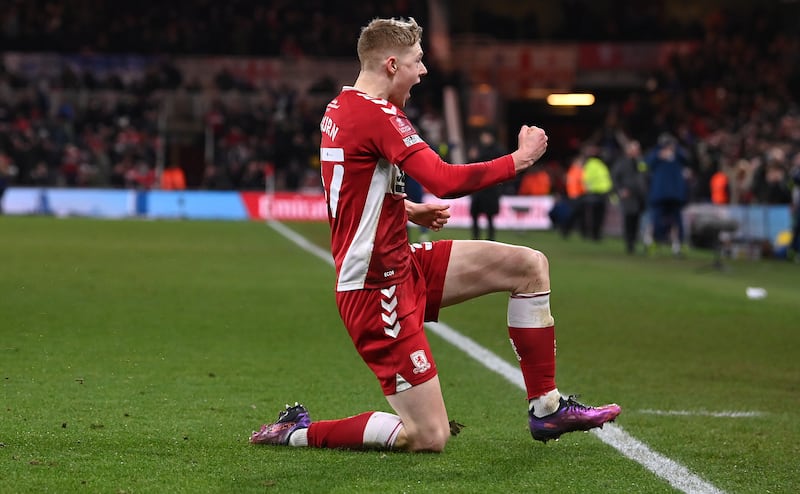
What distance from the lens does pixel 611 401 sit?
→ 732cm

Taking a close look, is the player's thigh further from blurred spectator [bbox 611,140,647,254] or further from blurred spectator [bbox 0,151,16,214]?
blurred spectator [bbox 0,151,16,214]

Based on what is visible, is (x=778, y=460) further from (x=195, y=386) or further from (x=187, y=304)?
(x=187, y=304)

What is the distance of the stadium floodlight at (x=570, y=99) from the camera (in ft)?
148

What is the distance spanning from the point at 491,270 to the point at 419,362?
0.61 m

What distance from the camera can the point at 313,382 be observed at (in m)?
7.70

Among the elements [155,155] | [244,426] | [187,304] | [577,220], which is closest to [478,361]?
[244,426]

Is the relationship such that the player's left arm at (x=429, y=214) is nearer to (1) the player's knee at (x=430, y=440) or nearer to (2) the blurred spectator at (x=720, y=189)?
(1) the player's knee at (x=430, y=440)

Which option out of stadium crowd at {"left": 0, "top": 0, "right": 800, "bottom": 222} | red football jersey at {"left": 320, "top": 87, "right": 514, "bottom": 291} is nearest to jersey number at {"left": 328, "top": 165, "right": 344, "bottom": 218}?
red football jersey at {"left": 320, "top": 87, "right": 514, "bottom": 291}

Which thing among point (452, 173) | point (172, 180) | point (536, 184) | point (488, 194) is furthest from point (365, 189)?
point (172, 180)

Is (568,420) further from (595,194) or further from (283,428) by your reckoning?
(595,194)

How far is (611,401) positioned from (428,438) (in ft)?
7.09

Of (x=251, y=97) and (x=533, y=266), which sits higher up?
(x=251, y=97)

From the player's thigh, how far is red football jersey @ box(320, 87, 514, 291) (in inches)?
13.6

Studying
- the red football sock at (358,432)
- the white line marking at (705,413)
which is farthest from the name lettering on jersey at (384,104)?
the white line marking at (705,413)
